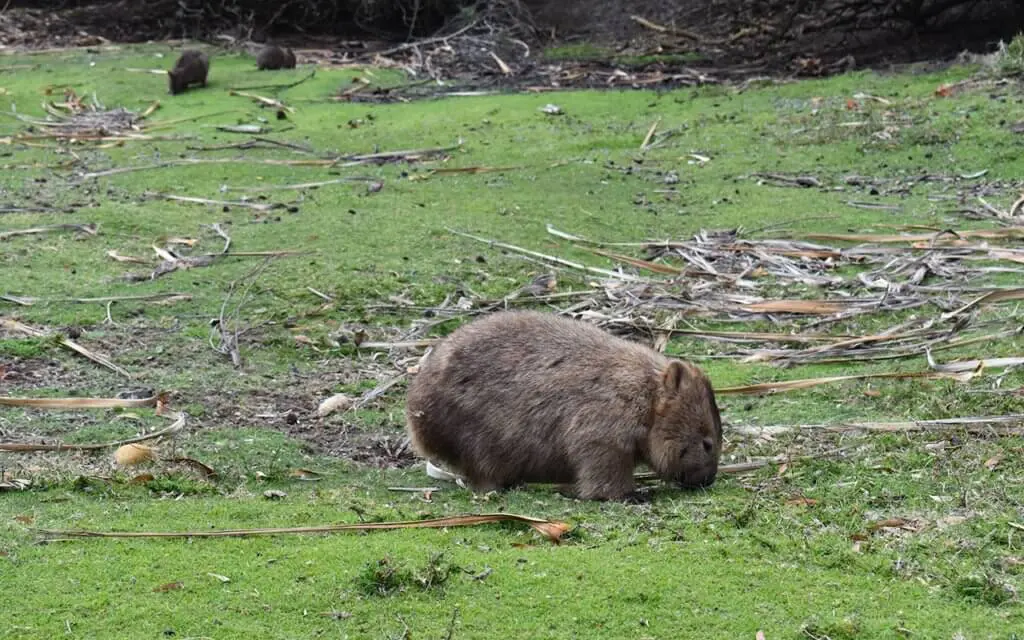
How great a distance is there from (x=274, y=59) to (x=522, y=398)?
12825 millimetres

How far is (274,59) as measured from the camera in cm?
1759

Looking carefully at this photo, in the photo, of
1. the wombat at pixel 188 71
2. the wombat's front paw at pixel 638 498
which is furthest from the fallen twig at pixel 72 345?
the wombat at pixel 188 71

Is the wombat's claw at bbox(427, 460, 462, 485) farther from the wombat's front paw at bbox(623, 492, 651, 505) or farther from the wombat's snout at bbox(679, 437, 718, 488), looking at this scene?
the wombat's snout at bbox(679, 437, 718, 488)

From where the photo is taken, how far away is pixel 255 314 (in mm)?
7977

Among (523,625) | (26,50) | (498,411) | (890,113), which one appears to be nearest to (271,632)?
(523,625)

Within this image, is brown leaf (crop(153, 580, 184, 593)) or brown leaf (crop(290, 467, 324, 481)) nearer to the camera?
brown leaf (crop(153, 580, 184, 593))

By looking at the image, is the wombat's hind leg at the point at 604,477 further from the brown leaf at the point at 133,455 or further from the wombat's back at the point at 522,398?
the brown leaf at the point at 133,455

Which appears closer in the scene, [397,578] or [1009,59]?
[397,578]

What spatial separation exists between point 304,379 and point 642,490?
2113 mm

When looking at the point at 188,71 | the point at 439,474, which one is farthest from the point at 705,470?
the point at 188,71

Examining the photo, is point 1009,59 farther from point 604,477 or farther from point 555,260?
point 604,477

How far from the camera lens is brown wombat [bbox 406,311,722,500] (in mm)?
5512

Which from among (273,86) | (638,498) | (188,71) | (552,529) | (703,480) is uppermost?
(552,529)

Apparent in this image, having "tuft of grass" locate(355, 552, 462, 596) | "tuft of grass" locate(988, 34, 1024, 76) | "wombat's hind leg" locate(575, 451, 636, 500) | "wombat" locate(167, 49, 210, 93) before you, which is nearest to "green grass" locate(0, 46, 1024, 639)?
"tuft of grass" locate(355, 552, 462, 596)
